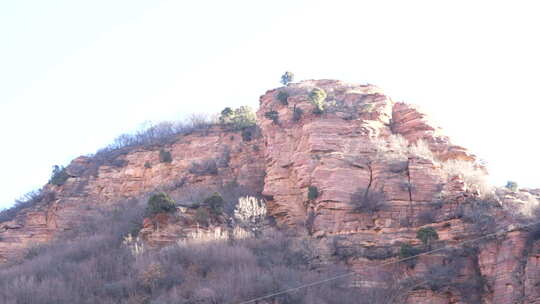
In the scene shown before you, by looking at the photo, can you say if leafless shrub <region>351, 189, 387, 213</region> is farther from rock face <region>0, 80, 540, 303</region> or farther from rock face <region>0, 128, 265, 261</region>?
rock face <region>0, 128, 265, 261</region>

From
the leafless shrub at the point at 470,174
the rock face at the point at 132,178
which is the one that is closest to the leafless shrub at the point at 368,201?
the leafless shrub at the point at 470,174

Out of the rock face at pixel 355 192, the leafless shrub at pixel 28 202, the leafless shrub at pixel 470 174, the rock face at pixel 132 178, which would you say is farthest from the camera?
the leafless shrub at pixel 28 202

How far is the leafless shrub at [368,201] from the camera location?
35.8 m

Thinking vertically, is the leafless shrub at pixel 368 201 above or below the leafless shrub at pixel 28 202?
below

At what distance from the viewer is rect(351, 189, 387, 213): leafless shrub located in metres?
35.8

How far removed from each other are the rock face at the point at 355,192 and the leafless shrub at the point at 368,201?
47 mm

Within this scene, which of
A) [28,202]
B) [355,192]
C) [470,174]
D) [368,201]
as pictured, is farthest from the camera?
[28,202]

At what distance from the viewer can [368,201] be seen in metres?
36.0

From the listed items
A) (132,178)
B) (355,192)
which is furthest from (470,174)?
(132,178)

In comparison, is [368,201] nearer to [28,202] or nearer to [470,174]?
[470,174]

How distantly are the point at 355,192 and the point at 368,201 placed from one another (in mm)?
1038

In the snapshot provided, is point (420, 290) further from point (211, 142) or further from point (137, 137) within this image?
point (137, 137)

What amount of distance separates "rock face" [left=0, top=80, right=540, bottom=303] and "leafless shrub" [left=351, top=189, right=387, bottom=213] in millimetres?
47

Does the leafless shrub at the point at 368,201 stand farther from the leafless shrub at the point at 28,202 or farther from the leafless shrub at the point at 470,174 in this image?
the leafless shrub at the point at 28,202
